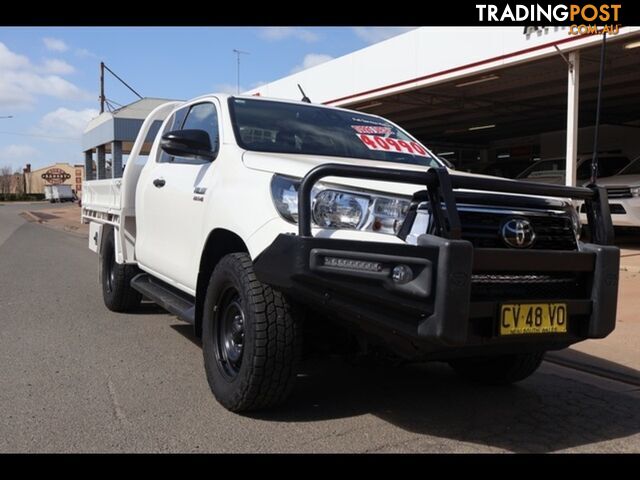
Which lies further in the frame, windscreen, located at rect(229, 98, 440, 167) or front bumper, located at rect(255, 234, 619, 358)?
windscreen, located at rect(229, 98, 440, 167)

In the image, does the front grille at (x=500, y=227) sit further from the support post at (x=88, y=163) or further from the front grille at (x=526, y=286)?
the support post at (x=88, y=163)

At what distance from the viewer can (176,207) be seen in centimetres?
511

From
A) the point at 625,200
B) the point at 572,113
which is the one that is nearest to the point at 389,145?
the point at 572,113

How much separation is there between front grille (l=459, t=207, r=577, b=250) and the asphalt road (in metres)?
1.15

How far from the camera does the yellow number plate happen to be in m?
3.29

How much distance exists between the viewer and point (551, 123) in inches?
957

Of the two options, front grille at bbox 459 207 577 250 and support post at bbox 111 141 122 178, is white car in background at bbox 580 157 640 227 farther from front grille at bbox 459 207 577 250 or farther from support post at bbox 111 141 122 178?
support post at bbox 111 141 122 178

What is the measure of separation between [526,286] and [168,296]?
10.1ft

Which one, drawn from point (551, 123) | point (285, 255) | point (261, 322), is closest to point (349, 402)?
point (261, 322)

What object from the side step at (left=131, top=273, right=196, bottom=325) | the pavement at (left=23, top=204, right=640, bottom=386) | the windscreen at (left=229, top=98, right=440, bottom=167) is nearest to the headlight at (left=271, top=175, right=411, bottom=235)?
the windscreen at (left=229, top=98, right=440, bottom=167)

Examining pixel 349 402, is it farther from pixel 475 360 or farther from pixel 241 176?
pixel 241 176

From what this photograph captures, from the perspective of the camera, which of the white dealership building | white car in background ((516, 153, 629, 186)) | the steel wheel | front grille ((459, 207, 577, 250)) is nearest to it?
front grille ((459, 207, 577, 250))

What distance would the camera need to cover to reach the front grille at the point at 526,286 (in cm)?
333

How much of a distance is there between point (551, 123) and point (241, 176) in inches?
891
